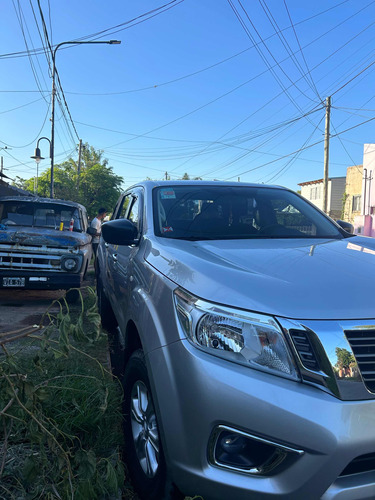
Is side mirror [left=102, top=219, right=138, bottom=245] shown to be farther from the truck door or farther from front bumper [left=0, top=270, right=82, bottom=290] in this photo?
front bumper [left=0, top=270, right=82, bottom=290]

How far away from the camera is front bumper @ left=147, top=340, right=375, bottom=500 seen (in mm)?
1513

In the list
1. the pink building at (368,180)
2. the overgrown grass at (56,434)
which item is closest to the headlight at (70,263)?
the overgrown grass at (56,434)

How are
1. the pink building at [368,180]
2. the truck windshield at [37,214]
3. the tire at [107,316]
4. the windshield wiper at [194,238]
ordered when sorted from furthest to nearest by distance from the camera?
1. the pink building at [368,180]
2. the truck windshield at [37,214]
3. the tire at [107,316]
4. the windshield wiper at [194,238]

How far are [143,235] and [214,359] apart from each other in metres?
1.55

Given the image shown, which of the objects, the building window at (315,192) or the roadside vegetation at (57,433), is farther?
the building window at (315,192)

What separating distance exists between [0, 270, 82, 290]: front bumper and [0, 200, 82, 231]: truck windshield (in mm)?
1192

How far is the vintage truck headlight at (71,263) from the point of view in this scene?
6758 millimetres

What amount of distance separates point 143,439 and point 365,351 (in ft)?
4.12

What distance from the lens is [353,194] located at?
35531 millimetres

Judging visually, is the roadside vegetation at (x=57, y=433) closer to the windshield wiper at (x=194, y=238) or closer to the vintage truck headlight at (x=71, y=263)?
the windshield wiper at (x=194, y=238)

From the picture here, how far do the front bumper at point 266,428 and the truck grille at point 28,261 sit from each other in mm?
5367

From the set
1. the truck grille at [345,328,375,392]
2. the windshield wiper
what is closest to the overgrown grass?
the windshield wiper

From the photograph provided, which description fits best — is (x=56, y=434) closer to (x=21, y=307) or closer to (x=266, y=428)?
(x=266, y=428)

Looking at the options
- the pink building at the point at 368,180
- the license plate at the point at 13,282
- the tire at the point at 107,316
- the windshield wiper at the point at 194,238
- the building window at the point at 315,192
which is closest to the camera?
the windshield wiper at the point at 194,238
